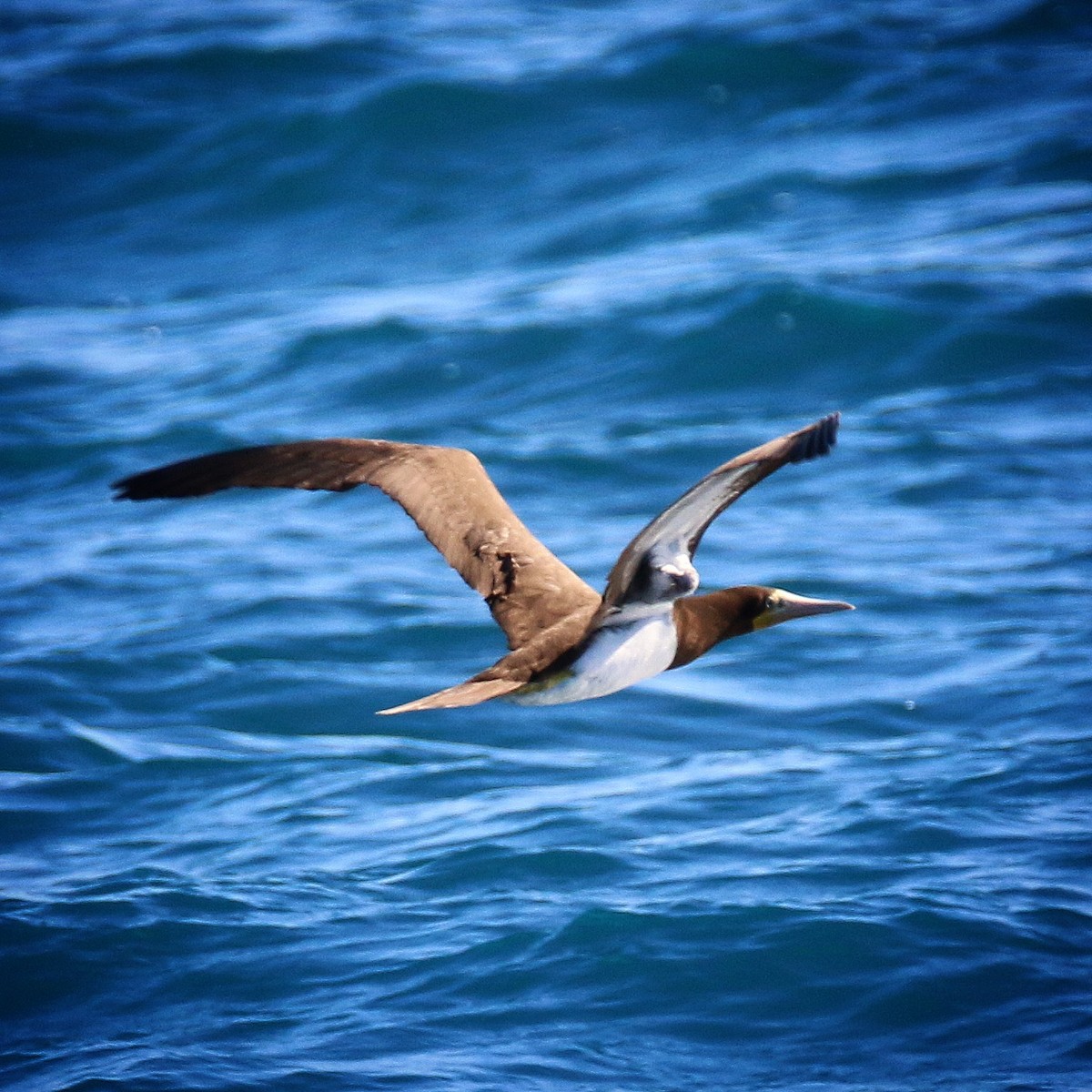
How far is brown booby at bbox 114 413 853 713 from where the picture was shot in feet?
17.4

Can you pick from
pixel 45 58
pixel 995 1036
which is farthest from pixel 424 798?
pixel 45 58

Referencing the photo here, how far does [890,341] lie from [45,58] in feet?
37.8

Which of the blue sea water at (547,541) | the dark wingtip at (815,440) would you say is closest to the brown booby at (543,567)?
the dark wingtip at (815,440)

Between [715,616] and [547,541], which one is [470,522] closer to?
[715,616]

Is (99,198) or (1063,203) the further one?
(99,198)

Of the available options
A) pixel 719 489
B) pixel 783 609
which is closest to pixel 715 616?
pixel 783 609

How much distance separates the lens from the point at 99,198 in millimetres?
18625

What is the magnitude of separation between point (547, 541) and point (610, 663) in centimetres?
579

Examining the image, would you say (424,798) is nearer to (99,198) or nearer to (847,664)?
(847,664)

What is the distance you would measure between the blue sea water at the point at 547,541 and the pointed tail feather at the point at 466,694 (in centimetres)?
165

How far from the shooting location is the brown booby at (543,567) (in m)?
5.31

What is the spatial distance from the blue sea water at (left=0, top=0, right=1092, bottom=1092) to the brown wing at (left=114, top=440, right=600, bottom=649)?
5.62ft

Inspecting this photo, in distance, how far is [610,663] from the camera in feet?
19.8

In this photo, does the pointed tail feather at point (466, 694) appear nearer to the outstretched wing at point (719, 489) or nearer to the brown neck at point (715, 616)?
the outstretched wing at point (719, 489)
